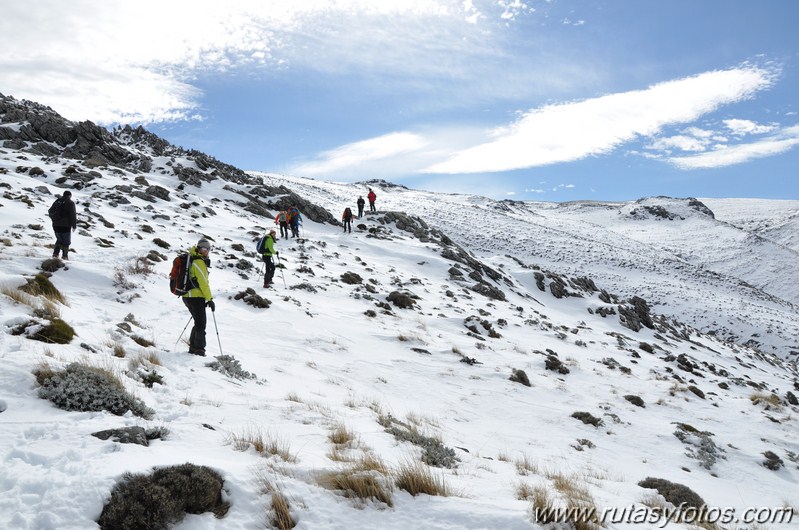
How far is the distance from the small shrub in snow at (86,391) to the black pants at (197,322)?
8.77 ft

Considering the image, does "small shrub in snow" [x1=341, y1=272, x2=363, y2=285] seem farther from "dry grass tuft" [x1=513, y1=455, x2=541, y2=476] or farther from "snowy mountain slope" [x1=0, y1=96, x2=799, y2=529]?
"dry grass tuft" [x1=513, y1=455, x2=541, y2=476]

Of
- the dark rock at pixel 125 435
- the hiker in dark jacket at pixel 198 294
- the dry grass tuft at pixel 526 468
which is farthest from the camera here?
the hiker in dark jacket at pixel 198 294

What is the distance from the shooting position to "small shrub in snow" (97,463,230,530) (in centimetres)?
313

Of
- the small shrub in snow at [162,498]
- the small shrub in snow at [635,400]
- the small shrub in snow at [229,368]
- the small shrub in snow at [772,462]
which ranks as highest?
the small shrub in snow at [162,498]

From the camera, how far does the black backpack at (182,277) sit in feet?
26.3

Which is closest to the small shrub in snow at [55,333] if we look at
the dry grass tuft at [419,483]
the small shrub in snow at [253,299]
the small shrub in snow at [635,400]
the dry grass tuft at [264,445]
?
the dry grass tuft at [264,445]

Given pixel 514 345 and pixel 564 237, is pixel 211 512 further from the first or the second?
pixel 564 237

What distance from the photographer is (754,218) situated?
295 ft

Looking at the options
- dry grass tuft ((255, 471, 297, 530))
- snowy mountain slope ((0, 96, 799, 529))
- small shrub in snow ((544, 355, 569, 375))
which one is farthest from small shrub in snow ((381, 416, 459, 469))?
small shrub in snow ((544, 355, 569, 375))

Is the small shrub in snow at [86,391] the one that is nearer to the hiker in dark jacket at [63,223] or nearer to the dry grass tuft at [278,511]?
the dry grass tuft at [278,511]

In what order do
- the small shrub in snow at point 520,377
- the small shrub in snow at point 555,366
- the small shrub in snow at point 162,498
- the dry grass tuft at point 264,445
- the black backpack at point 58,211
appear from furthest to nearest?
the small shrub in snow at point 555,366, the small shrub in snow at point 520,377, the black backpack at point 58,211, the dry grass tuft at point 264,445, the small shrub in snow at point 162,498

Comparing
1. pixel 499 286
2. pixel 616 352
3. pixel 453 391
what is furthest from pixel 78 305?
pixel 499 286

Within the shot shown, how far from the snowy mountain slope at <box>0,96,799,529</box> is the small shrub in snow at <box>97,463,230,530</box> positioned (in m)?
0.08

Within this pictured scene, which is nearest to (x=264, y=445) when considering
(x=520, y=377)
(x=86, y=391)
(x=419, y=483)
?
(x=419, y=483)
